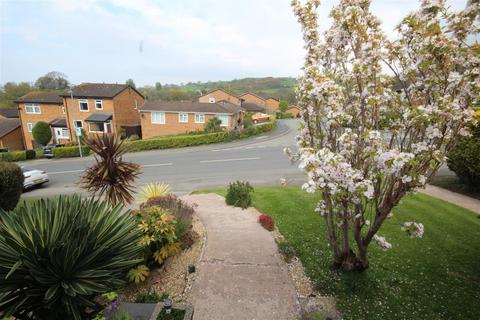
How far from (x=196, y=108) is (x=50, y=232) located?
30445mm

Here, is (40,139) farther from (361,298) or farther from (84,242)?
(361,298)

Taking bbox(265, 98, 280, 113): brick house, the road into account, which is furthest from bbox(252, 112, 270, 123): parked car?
the road

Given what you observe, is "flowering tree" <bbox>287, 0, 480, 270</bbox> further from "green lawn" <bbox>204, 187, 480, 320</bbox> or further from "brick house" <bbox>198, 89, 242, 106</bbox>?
"brick house" <bbox>198, 89, 242, 106</bbox>

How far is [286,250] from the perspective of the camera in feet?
21.2

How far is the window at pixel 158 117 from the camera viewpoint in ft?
108

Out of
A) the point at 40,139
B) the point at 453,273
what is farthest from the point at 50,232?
the point at 40,139

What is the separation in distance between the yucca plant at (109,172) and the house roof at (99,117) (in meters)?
Result: 28.6

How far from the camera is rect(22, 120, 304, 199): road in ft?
46.9

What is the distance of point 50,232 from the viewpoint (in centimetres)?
378

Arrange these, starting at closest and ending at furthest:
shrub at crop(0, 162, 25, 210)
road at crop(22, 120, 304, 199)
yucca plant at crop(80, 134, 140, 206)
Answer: yucca plant at crop(80, 134, 140, 206), shrub at crop(0, 162, 25, 210), road at crop(22, 120, 304, 199)

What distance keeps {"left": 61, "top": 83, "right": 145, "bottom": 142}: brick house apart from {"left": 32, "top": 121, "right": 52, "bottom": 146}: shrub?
2.77m

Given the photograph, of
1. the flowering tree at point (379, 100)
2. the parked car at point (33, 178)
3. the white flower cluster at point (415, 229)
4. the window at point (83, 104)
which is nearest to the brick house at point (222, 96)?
the window at point (83, 104)

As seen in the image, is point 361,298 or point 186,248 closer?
point 361,298

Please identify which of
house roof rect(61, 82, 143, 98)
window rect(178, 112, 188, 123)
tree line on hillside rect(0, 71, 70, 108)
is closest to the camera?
window rect(178, 112, 188, 123)
